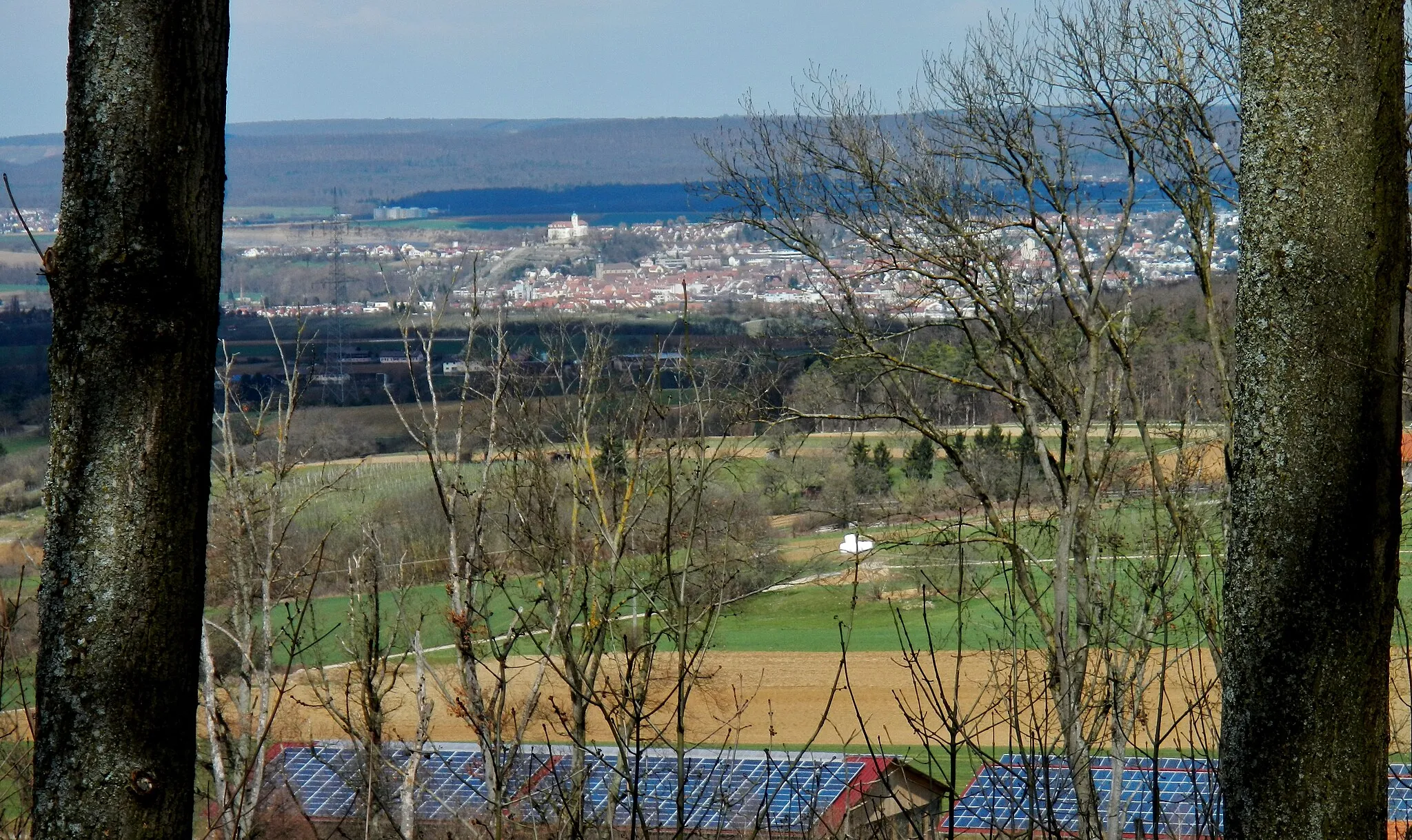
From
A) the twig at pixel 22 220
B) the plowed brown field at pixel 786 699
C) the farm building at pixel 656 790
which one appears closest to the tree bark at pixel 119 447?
the twig at pixel 22 220

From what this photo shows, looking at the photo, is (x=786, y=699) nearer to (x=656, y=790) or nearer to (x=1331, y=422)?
(x=656, y=790)

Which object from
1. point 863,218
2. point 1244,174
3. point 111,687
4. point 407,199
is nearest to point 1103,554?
point 863,218

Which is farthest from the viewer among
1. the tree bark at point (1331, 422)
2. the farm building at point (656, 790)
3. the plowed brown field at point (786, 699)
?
the plowed brown field at point (786, 699)

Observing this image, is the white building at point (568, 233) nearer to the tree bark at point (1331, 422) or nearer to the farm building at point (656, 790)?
the farm building at point (656, 790)

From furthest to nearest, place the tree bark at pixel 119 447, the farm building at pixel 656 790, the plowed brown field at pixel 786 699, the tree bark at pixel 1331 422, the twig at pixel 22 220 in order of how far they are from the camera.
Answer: the plowed brown field at pixel 786 699
the farm building at pixel 656 790
the tree bark at pixel 1331 422
the twig at pixel 22 220
the tree bark at pixel 119 447

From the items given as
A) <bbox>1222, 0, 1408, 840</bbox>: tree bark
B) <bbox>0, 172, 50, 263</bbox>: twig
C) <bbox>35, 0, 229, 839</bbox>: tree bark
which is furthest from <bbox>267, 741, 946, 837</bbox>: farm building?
<bbox>0, 172, 50, 263</bbox>: twig

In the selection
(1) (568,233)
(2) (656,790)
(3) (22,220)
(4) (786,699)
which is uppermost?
(1) (568,233)

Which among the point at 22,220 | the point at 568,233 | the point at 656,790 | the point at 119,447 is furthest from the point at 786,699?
the point at 568,233
